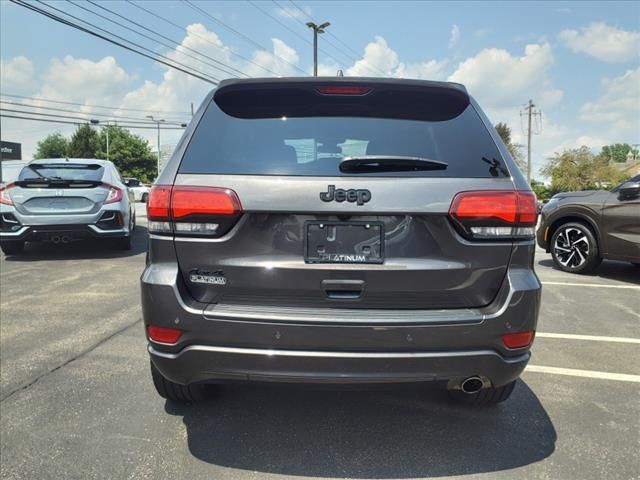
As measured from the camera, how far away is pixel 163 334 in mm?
2062

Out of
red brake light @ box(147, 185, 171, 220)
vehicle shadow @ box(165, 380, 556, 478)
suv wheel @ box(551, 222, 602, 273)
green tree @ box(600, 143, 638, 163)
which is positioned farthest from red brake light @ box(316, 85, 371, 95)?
green tree @ box(600, 143, 638, 163)

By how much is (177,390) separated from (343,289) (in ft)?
4.01

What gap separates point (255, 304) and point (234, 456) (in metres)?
0.85

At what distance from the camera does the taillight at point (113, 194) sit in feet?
24.5

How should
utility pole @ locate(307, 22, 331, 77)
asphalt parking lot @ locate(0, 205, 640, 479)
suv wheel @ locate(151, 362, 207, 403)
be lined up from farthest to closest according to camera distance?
utility pole @ locate(307, 22, 331, 77) < suv wheel @ locate(151, 362, 207, 403) < asphalt parking lot @ locate(0, 205, 640, 479)

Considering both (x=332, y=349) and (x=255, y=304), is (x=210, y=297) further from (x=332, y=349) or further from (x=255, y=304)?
(x=332, y=349)

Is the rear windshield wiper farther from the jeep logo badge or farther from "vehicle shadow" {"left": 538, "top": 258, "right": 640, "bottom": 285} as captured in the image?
"vehicle shadow" {"left": 538, "top": 258, "right": 640, "bottom": 285}

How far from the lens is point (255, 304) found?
2023 millimetres

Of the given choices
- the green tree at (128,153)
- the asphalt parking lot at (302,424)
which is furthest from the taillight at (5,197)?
the green tree at (128,153)

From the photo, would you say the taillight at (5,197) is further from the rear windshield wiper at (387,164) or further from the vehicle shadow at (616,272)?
the vehicle shadow at (616,272)

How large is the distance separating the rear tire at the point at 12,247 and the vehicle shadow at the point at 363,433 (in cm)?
621

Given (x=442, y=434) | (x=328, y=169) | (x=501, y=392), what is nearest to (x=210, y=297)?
(x=328, y=169)

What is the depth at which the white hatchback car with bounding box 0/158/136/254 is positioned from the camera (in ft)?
23.4

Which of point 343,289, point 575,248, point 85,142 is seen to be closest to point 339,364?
point 343,289
